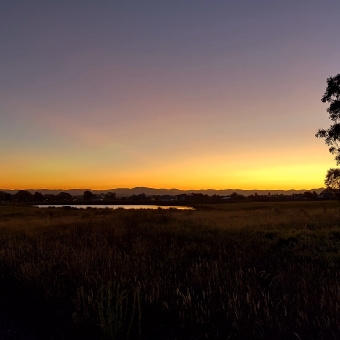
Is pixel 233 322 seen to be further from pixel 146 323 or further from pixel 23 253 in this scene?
pixel 23 253

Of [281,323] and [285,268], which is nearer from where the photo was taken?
[281,323]

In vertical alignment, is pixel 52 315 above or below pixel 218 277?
below

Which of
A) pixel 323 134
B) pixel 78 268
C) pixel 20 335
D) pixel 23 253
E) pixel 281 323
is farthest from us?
pixel 323 134

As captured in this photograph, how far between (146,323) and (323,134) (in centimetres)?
2385

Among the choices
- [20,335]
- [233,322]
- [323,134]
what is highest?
[323,134]

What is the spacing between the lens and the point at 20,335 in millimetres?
4352

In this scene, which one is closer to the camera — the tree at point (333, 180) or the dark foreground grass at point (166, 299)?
the dark foreground grass at point (166, 299)

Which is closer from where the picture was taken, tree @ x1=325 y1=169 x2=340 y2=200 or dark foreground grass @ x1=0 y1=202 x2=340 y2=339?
dark foreground grass @ x1=0 y1=202 x2=340 y2=339

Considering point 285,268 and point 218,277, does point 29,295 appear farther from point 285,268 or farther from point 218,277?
point 285,268

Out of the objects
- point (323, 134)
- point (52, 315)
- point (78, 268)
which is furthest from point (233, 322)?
point (323, 134)

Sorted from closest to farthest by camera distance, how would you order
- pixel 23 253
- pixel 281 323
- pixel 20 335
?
pixel 281 323 → pixel 20 335 → pixel 23 253

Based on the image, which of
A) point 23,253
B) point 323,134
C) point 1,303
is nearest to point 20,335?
point 1,303

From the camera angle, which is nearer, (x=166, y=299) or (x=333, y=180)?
(x=166, y=299)

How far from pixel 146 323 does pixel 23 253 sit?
5542 mm
